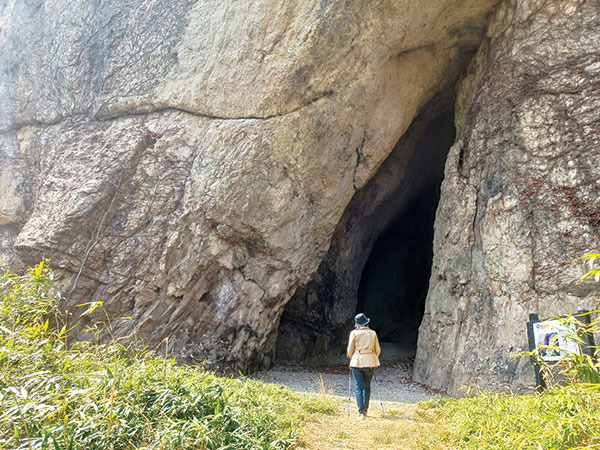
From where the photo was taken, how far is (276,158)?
31.7 feet

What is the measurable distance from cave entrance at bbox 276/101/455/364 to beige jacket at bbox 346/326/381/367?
6846 mm

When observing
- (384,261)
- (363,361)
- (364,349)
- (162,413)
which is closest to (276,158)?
(364,349)

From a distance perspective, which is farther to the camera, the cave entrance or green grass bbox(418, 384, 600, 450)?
the cave entrance

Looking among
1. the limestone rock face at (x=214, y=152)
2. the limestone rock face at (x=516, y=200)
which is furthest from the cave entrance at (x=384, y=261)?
the limestone rock face at (x=516, y=200)

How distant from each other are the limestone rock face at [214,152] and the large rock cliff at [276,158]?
0.15 ft

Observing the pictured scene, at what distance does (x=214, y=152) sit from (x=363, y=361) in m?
6.35

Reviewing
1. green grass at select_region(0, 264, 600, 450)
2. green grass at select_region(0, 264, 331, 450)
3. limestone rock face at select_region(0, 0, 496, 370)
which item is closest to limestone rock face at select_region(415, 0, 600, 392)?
limestone rock face at select_region(0, 0, 496, 370)

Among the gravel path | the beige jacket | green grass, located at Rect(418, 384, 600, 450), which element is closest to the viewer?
green grass, located at Rect(418, 384, 600, 450)

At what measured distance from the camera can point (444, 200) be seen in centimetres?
1032

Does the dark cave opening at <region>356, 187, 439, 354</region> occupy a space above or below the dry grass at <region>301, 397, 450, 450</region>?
above

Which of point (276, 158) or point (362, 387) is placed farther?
point (276, 158)

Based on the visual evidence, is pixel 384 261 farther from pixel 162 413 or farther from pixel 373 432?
pixel 162 413

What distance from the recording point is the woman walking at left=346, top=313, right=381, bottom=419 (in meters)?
5.64

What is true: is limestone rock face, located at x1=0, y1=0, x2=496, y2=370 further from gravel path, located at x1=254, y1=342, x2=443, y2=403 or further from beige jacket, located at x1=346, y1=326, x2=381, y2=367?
beige jacket, located at x1=346, y1=326, x2=381, y2=367
